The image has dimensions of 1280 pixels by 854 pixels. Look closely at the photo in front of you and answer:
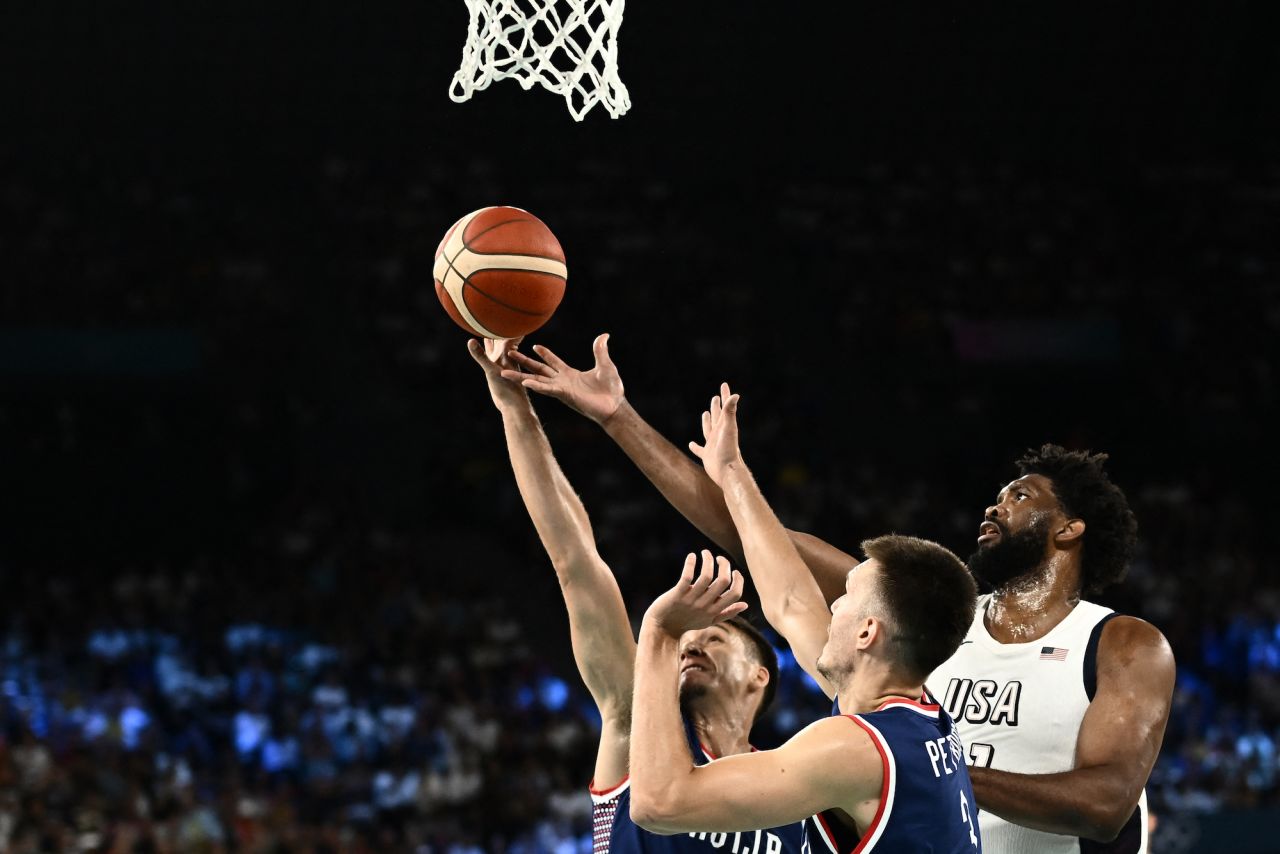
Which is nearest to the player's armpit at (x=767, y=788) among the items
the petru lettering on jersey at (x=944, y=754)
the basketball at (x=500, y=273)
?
the petru lettering on jersey at (x=944, y=754)

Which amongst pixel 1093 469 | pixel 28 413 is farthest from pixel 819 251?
pixel 1093 469

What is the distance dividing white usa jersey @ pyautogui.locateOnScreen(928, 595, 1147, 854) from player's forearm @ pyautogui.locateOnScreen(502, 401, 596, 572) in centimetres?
95

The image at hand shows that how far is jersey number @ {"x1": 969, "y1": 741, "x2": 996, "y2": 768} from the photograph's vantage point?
3.61 m

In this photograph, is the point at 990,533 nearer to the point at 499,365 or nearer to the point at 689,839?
the point at 689,839

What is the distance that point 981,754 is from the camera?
3.62m

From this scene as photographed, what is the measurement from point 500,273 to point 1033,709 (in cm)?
171

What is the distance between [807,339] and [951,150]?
369cm

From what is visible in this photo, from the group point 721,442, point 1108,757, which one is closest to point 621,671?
point 721,442

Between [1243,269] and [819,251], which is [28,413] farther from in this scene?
[1243,269]

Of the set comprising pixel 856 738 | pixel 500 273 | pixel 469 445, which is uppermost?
pixel 469 445

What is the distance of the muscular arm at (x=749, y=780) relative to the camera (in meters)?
2.59

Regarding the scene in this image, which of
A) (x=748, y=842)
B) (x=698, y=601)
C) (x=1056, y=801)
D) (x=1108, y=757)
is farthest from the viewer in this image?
(x=1108, y=757)

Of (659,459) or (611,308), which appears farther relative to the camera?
(611,308)

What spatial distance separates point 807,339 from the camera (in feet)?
53.7
